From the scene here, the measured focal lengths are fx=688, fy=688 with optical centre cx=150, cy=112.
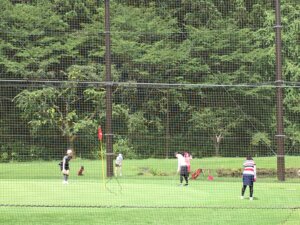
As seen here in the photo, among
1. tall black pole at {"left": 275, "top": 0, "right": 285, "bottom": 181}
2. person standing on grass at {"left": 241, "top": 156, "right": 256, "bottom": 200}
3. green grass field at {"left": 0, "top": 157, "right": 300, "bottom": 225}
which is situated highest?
tall black pole at {"left": 275, "top": 0, "right": 285, "bottom": 181}

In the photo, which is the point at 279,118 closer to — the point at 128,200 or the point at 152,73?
the point at 128,200

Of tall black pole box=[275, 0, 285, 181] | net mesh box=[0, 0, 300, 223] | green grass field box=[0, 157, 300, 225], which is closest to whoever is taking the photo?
green grass field box=[0, 157, 300, 225]

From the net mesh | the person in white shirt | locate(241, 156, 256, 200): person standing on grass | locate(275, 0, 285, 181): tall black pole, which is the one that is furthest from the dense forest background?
locate(241, 156, 256, 200): person standing on grass

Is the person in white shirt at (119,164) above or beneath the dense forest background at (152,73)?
beneath

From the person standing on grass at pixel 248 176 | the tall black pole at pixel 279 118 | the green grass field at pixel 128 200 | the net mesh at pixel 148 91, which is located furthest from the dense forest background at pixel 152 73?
the person standing on grass at pixel 248 176

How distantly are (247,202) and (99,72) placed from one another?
19.6m

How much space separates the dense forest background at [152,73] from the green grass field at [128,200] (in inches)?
106

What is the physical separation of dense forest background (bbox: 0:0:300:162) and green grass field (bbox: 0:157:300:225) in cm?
270

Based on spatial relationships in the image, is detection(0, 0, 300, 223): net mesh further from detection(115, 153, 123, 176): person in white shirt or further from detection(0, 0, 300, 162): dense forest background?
detection(115, 153, 123, 176): person in white shirt

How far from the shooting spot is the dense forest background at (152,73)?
30328mm

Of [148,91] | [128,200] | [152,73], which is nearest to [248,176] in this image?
[128,200]

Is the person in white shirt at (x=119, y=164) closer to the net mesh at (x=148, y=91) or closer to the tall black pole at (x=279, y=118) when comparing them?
the net mesh at (x=148, y=91)

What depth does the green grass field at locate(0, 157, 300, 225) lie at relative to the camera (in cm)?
1428

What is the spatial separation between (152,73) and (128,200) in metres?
20.1
